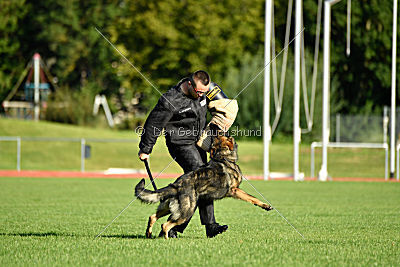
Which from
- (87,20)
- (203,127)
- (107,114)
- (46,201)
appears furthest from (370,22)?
(203,127)

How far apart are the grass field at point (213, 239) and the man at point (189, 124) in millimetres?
479

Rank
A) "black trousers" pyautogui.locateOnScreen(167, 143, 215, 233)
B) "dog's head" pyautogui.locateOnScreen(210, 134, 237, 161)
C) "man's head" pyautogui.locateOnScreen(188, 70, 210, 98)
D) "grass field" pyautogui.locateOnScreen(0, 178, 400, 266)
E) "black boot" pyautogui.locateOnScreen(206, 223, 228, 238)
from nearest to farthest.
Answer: "grass field" pyautogui.locateOnScreen(0, 178, 400, 266) → "man's head" pyautogui.locateOnScreen(188, 70, 210, 98) → "dog's head" pyautogui.locateOnScreen(210, 134, 237, 161) → "black boot" pyautogui.locateOnScreen(206, 223, 228, 238) → "black trousers" pyautogui.locateOnScreen(167, 143, 215, 233)

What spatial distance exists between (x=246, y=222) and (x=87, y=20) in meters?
51.1

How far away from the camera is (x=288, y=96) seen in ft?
138

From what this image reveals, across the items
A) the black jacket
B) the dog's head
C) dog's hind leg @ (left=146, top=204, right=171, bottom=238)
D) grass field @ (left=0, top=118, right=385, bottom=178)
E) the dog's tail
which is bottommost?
grass field @ (left=0, top=118, right=385, bottom=178)

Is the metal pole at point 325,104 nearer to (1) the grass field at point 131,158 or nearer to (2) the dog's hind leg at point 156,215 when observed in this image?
(1) the grass field at point 131,158

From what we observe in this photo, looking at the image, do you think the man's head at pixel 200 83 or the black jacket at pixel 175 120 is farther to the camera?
the black jacket at pixel 175 120

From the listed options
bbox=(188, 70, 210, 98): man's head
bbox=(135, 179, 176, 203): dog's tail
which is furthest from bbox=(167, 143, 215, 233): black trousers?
bbox=(188, 70, 210, 98): man's head

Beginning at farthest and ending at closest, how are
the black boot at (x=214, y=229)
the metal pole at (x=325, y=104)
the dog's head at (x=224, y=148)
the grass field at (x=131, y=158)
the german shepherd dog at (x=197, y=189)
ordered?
the grass field at (x=131, y=158)
the metal pole at (x=325, y=104)
the black boot at (x=214, y=229)
the dog's head at (x=224, y=148)
the german shepherd dog at (x=197, y=189)

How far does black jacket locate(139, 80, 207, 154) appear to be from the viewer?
344 inches

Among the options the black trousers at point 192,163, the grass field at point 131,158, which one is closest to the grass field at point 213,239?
the black trousers at point 192,163

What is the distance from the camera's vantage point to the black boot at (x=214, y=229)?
8.84m

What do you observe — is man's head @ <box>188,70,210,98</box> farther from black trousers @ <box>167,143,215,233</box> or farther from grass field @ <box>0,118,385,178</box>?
grass field @ <box>0,118,385,178</box>

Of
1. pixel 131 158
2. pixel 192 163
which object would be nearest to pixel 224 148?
pixel 192 163
